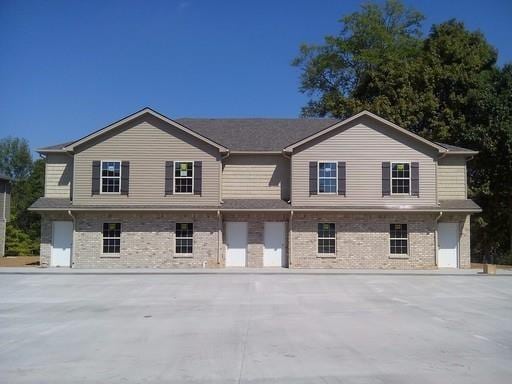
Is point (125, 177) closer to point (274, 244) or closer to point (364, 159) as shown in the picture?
point (274, 244)

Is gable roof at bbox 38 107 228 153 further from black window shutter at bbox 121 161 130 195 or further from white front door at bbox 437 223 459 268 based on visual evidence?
white front door at bbox 437 223 459 268

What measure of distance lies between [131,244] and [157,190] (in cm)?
A: 280

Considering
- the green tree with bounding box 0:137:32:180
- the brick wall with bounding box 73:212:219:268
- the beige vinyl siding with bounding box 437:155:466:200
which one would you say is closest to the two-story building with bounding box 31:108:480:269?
the brick wall with bounding box 73:212:219:268

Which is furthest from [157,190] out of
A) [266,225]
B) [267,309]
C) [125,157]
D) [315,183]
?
[267,309]

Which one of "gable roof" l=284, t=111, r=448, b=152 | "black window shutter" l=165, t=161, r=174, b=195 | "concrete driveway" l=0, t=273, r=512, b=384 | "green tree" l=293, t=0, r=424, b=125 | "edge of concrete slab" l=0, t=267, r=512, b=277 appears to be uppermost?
"green tree" l=293, t=0, r=424, b=125

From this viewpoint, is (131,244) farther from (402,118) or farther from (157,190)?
(402,118)

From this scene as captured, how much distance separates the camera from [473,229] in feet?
127

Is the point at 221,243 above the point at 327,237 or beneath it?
beneath

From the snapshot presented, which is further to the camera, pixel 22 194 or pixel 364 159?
pixel 22 194

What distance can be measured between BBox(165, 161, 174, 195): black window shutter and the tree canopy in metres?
15.6

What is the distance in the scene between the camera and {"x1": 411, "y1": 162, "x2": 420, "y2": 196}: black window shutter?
1007 inches

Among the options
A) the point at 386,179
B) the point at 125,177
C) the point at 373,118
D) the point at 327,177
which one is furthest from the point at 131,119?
the point at 386,179

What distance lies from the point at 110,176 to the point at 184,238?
4602mm

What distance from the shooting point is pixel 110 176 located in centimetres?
2562
